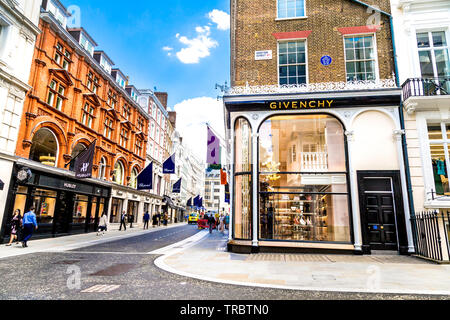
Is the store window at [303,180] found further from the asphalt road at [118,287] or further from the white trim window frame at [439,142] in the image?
the asphalt road at [118,287]

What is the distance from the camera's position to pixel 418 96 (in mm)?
10867

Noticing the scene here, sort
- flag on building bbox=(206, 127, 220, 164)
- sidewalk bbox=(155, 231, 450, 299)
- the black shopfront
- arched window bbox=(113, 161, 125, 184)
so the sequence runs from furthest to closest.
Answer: arched window bbox=(113, 161, 125, 184), the black shopfront, flag on building bbox=(206, 127, 220, 164), sidewalk bbox=(155, 231, 450, 299)

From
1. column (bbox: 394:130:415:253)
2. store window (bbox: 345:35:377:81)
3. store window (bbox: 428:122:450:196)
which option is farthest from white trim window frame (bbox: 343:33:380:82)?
store window (bbox: 428:122:450:196)

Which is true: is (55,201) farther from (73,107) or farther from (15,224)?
(73,107)

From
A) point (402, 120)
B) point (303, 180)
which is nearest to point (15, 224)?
point (303, 180)

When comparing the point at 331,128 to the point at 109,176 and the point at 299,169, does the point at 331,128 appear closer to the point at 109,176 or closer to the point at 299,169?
the point at 299,169

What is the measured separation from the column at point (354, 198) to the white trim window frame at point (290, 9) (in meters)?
6.87

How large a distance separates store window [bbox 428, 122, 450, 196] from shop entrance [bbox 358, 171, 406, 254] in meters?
1.52

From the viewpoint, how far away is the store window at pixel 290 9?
44.7ft

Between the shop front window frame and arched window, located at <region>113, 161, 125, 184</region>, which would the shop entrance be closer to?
the shop front window frame

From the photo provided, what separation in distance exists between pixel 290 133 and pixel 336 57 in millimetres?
4316

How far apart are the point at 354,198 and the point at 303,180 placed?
2.16m

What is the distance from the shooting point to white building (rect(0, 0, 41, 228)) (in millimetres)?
13422

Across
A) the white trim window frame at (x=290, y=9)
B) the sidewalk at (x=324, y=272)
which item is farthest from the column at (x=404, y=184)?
the white trim window frame at (x=290, y=9)
